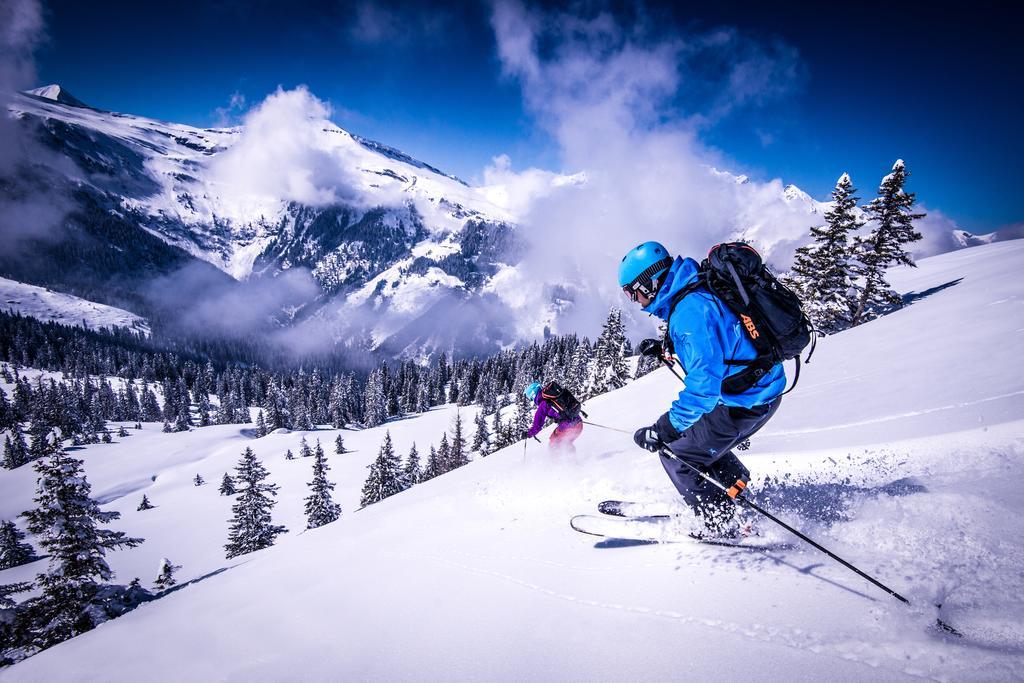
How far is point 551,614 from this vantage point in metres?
3.37

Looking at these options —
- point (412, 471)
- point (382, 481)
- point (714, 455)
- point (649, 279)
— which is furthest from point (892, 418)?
point (412, 471)

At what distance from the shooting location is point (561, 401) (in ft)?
32.4

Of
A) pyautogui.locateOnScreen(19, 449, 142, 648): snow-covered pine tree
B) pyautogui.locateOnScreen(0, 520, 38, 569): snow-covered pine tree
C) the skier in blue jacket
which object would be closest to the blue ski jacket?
the skier in blue jacket

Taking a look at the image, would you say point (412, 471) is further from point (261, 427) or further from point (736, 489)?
point (261, 427)

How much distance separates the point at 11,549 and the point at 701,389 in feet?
191

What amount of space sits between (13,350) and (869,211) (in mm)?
230553

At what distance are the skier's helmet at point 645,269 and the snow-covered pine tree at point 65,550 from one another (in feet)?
63.5

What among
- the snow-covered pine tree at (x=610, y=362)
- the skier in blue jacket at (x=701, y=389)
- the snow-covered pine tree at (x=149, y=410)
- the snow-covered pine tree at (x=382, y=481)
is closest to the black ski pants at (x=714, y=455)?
the skier in blue jacket at (x=701, y=389)

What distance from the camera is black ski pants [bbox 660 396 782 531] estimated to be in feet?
13.2

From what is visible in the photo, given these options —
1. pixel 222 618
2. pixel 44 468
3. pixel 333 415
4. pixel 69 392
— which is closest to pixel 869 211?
pixel 222 618

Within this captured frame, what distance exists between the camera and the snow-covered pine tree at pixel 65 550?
1380cm

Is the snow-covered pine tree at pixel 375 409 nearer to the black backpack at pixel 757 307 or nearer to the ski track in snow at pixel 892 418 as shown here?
the ski track in snow at pixel 892 418

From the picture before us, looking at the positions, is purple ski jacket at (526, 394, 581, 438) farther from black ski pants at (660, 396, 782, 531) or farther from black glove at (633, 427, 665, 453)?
black ski pants at (660, 396, 782, 531)

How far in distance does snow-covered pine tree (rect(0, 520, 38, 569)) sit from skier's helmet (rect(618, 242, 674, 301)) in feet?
187
